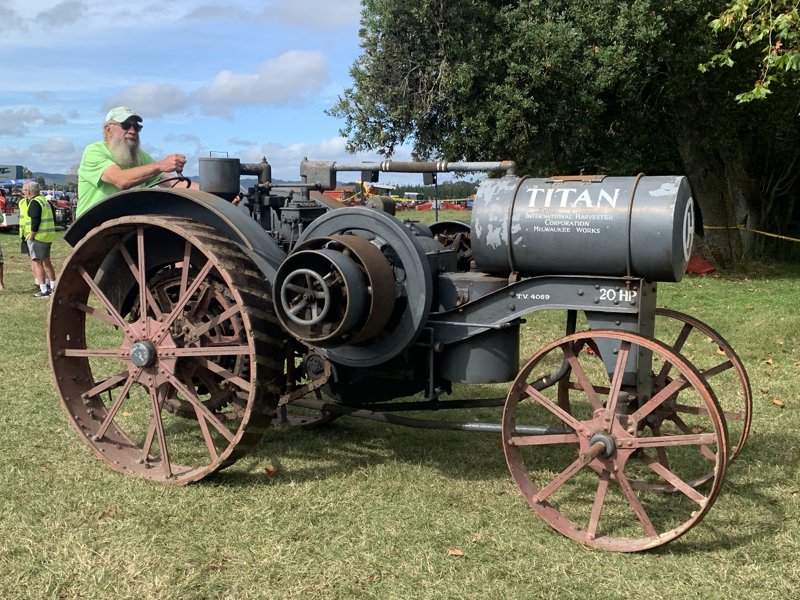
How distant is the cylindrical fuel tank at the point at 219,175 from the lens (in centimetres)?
444

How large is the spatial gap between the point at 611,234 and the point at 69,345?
3140 millimetres

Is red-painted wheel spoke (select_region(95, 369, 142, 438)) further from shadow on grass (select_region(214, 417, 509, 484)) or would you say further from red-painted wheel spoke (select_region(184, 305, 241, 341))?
shadow on grass (select_region(214, 417, 509, 484))

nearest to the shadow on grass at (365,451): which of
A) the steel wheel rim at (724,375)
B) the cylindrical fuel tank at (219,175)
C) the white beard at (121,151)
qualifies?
the steel wheel rim at (724,375)

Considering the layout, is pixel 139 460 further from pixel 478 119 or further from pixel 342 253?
pixel 478 119

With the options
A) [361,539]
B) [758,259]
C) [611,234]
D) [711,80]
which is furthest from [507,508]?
[758,259]

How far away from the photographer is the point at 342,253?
3529 mm

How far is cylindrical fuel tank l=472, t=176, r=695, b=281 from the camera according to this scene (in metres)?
3.21

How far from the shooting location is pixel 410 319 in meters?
3.67

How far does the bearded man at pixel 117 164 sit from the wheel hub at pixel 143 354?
1139mm

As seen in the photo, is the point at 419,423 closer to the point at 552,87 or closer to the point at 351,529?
the point at 351,529

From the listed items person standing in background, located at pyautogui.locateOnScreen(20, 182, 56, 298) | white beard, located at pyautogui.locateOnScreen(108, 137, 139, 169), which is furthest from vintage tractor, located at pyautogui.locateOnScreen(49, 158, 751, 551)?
person standing in background, located at pyautogui.locateOnScreen(20, 182, 56, 298)

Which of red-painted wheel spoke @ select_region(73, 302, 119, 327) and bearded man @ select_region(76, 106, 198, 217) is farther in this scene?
bearded man @ select_region(76, 106, 198, 217)

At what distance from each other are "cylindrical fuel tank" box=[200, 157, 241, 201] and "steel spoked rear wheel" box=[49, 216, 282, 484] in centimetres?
38

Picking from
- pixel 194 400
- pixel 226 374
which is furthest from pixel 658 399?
pixel 194 400
